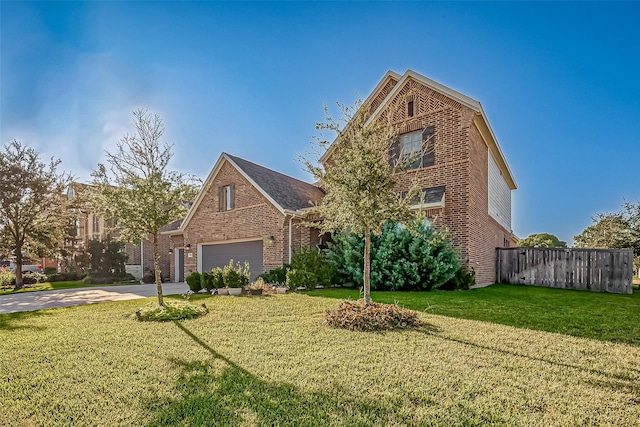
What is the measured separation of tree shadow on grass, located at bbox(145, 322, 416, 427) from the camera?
2.82 m

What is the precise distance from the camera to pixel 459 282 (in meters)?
11.6

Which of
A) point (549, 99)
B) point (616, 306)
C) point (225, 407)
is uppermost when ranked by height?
point (549, 99)

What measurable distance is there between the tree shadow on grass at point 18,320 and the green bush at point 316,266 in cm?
705

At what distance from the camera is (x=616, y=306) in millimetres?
8586

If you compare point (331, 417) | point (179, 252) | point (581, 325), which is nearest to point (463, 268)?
point (581, 325)

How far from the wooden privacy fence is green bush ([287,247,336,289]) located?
843 cm

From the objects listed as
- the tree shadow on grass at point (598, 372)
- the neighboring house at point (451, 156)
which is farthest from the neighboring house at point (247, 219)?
the tree shadow on grass at point (598, 372)

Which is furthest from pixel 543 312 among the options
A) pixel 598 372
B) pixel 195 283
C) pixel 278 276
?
pixel 195 283

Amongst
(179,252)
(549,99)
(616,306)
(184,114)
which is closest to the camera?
(616,306)

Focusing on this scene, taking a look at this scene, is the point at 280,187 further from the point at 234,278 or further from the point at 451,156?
the point at 451,156

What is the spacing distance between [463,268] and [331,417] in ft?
34.4

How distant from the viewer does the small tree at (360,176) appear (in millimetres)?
6473

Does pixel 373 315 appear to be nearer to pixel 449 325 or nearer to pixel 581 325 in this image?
pixel 449 325

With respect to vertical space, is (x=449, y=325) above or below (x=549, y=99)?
below
